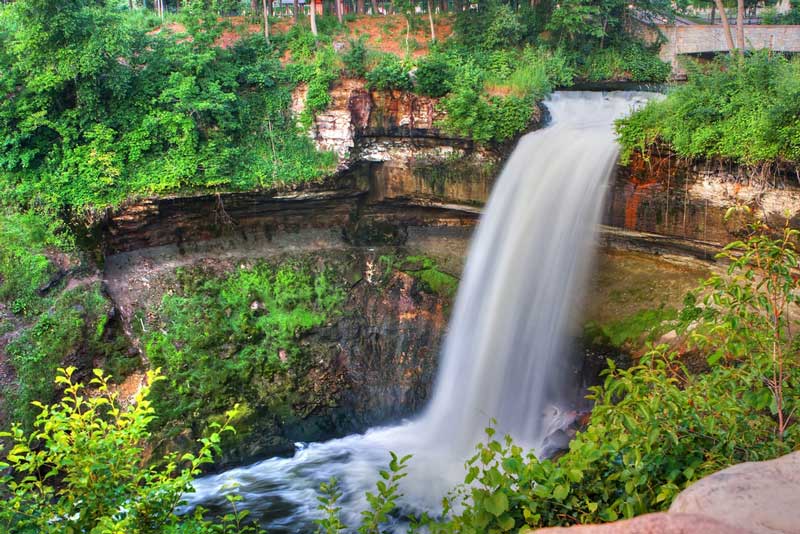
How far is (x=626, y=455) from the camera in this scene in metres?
4.16

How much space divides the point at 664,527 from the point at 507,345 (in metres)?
9.68

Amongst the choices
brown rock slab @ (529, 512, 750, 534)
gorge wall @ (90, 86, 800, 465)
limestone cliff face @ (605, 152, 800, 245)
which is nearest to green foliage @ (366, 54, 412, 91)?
gorge wall @ (90, 86, 800, 465)

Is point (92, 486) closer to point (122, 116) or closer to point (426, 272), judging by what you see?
point (426, 272)

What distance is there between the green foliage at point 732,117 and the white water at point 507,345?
94 cm

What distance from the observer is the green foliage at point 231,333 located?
1263cm

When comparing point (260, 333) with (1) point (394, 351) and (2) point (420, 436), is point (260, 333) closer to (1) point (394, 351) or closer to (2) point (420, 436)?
(1) point (394, 351)

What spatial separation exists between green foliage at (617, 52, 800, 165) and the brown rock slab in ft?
→ 28.9

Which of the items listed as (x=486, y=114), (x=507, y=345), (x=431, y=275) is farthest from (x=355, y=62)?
(x=507, y=345)

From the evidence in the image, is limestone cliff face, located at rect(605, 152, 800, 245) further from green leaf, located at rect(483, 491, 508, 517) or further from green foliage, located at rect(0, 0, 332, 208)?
green leaf, located at rect(483, 491, 508, 517)

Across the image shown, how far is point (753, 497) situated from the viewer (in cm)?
286

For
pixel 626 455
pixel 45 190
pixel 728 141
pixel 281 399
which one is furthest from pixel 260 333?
pixel 626 455

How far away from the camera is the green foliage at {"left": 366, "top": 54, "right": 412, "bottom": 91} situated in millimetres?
14406

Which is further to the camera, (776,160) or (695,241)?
(695,241)

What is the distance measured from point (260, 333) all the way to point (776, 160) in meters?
10.0
